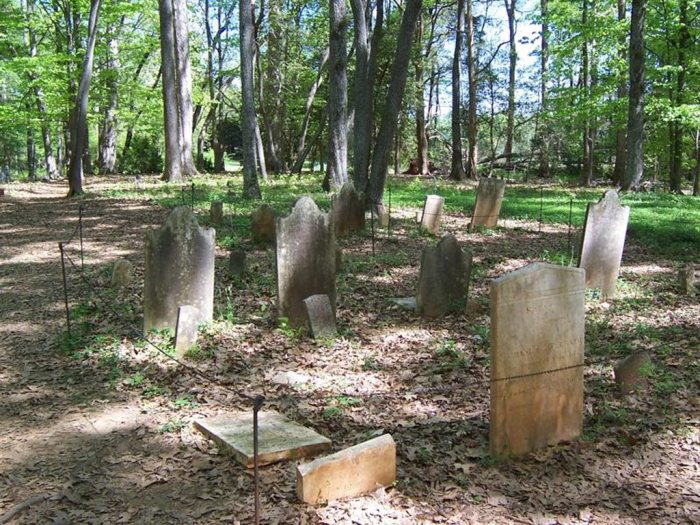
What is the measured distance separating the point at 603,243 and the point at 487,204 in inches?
196

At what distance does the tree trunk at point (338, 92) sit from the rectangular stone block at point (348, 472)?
42.1ft

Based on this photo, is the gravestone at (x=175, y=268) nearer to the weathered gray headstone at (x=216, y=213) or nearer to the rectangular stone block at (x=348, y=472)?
the rectangular stone block at (x=348, y=472)

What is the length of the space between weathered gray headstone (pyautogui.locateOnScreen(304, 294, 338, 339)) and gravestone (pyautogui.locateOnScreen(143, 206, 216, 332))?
120 centimetres

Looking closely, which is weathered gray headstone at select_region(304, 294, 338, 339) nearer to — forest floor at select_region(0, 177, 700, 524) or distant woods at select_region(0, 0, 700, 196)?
forest floor at select_region(0, 177, 700, 524)

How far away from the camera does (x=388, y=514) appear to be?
138 inches

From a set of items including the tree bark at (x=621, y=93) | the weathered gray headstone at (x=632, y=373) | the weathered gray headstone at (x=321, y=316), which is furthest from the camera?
the tree bark at (x=621, y=93)

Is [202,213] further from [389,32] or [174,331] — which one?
[389,32]

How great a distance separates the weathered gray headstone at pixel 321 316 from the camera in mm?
6688

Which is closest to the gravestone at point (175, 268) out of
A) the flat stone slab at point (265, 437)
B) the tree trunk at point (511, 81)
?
the flat stone slab at point (265, 437)

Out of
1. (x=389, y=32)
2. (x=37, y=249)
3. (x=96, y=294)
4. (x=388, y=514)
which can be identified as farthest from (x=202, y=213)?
(x=389, y=32)

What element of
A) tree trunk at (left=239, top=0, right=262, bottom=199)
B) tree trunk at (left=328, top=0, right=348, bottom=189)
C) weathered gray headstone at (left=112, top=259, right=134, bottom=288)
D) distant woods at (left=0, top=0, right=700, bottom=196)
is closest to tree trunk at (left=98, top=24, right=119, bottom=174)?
distant woods at (left=0, top=0, right=700, bottom=196)

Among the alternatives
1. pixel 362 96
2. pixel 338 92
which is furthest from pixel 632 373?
pixel 338 92

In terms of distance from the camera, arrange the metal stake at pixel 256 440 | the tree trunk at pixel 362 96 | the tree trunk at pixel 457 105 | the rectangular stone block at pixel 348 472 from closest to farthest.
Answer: the metal stake at pixel 256 440
the rectangular stone block at pixel 348 472
the tree trunk at pixel 362 96
the tree trunk at pixel 457 105

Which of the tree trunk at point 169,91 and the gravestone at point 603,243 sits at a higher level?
the tree trunk at point 169,91
